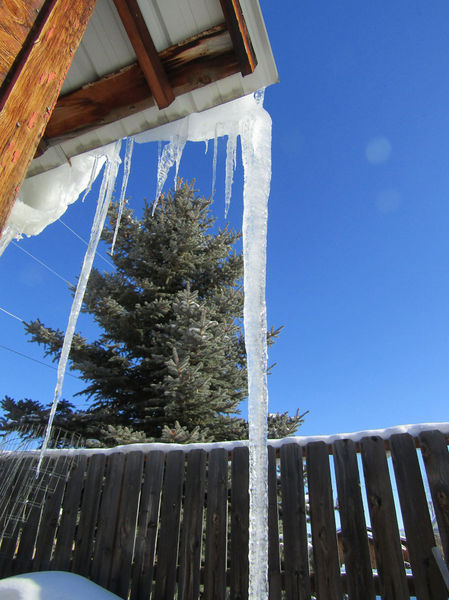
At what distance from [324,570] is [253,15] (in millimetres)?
2882

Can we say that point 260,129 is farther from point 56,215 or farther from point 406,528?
point 406,528

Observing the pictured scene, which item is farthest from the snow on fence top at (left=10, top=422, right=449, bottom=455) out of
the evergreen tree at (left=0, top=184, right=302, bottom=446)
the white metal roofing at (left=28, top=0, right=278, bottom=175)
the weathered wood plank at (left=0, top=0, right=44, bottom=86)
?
the weathered wood plank at (left=0, top=0, right=44, bottom=86)

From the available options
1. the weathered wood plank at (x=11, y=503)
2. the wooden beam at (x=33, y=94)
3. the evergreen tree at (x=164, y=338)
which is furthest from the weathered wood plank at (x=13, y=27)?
the evergreen tree at (x=164, y=338)

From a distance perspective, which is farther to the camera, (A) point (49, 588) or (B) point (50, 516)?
(B) point (50, 516)

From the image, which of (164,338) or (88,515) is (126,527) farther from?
(164,338)

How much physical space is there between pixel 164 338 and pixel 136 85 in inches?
174

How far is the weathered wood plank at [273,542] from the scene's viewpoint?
2.03m

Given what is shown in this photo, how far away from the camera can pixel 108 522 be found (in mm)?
2605

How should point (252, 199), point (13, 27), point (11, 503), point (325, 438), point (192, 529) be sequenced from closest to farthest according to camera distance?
point (13, 27) → point (252, 199) → point (325, 438) → point (192, 529) → point (11, 503)

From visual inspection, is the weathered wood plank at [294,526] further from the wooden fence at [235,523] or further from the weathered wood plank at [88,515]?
the weathered wood plank at [88,515]

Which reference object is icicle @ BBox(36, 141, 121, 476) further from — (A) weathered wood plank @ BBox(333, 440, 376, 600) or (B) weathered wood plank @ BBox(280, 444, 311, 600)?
(A) weathered wood plank @ BBox(333, 440, 376, 600)

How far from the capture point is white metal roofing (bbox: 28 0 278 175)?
1.55 metres

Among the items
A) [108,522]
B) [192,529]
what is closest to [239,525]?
[192,529]

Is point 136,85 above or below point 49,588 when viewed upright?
above
